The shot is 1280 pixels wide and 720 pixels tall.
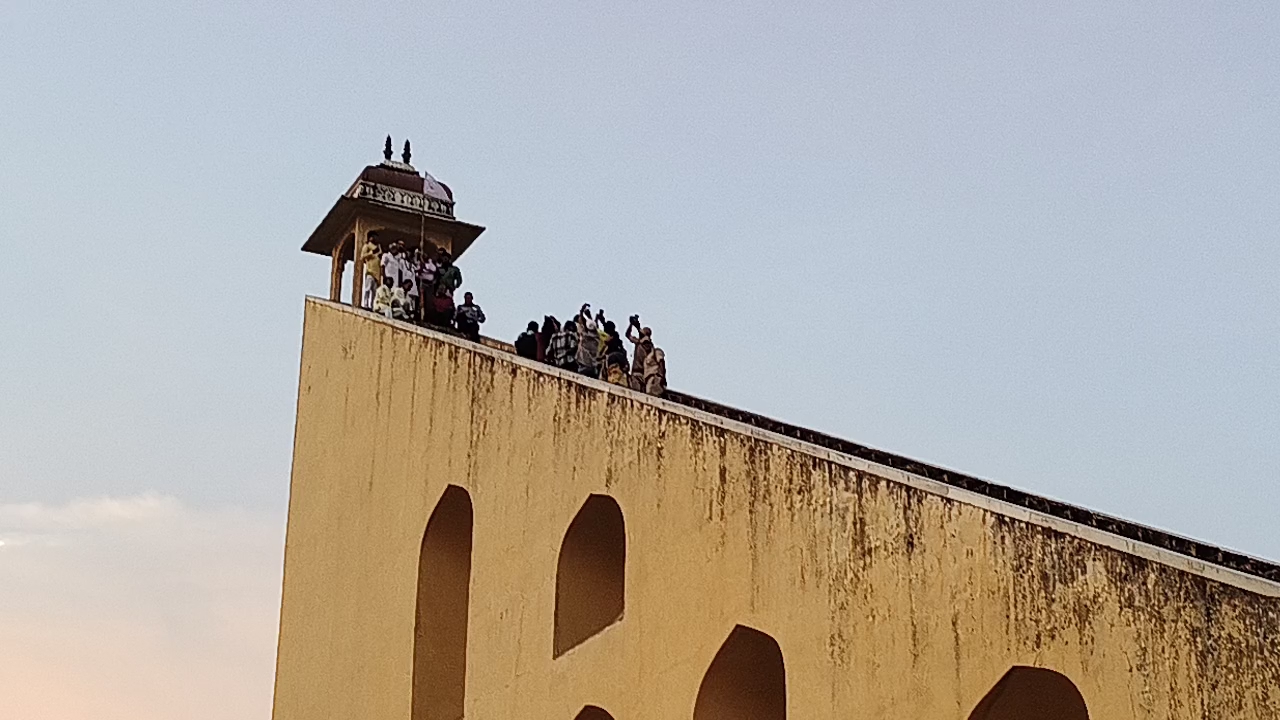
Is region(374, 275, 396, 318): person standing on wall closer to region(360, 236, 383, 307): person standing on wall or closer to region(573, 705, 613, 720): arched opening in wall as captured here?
region(360, 236, 383, 307): person standing on wall

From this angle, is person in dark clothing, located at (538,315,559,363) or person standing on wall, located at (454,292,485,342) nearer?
person in dark clothing, located at (538,315,559,363)

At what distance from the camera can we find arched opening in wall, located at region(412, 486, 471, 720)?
31.7ft

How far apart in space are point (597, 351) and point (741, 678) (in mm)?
3217

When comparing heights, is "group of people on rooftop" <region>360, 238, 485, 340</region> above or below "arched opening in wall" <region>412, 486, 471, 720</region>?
above

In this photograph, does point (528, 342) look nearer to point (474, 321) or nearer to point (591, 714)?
point (474, 321)

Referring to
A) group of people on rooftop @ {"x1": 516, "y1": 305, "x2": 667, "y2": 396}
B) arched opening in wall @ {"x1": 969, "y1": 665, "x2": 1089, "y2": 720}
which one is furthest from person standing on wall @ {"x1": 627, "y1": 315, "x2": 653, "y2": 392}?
arched opening in wall @ {"x1": 969, "y1": 665, "x2": 1089, "y2": 720}

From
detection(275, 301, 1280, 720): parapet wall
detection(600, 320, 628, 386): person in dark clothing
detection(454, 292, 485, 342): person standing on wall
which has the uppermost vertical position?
detection(454, 292, 485, 342): person standing on wall

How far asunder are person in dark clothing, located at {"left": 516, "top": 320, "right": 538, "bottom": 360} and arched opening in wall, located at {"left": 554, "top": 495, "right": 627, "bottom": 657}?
212 centimetres

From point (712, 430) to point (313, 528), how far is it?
17.1 ft

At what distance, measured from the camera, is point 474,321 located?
1158cm

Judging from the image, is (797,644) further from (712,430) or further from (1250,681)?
(1250,681)

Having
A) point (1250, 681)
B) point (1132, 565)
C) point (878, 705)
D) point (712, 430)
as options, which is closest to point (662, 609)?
point (712, 430)

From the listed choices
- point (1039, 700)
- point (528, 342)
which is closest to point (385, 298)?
point (528, 342)

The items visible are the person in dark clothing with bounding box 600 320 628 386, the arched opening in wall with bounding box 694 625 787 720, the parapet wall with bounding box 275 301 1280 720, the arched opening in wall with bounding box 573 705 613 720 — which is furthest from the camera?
the person in dark clothing with bounding box 600 320 628 386
